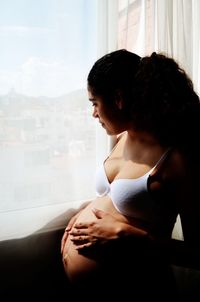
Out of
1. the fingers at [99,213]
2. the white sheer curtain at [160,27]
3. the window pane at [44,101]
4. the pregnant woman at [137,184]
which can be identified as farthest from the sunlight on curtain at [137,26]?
the fingers at [99,213]

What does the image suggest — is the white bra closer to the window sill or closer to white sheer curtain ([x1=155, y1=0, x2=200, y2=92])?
the window sill

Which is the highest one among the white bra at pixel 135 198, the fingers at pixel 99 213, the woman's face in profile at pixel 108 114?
the woman's face in profile at pixel 108 114

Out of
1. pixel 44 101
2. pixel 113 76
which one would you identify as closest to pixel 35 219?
pixel 44 101

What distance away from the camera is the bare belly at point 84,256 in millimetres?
811

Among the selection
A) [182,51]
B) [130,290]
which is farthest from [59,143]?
[182,51]

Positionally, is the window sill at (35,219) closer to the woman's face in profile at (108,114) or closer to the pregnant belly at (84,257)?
the pregnant belly at (84,257)

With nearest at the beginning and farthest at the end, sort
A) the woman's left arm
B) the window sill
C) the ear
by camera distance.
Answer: the woman's left arm, the ear, the window sill

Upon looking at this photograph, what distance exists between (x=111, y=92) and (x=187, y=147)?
0.93 ft

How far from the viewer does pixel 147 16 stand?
3.83ft

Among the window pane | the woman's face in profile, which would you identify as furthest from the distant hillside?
the woman's face in profile

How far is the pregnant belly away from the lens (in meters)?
0.81

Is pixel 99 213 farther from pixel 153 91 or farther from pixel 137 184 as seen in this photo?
pixel 153 91

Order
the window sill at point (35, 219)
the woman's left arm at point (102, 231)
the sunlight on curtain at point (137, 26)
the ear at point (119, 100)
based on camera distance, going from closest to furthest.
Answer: the woman's left arm at point (102, 231)
the ear at point (119, 100)
the window sill at point (35, 219)
the sunlight on curtain at point (137, 26)

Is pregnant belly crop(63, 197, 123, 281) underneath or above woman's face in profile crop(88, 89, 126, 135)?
underneath
